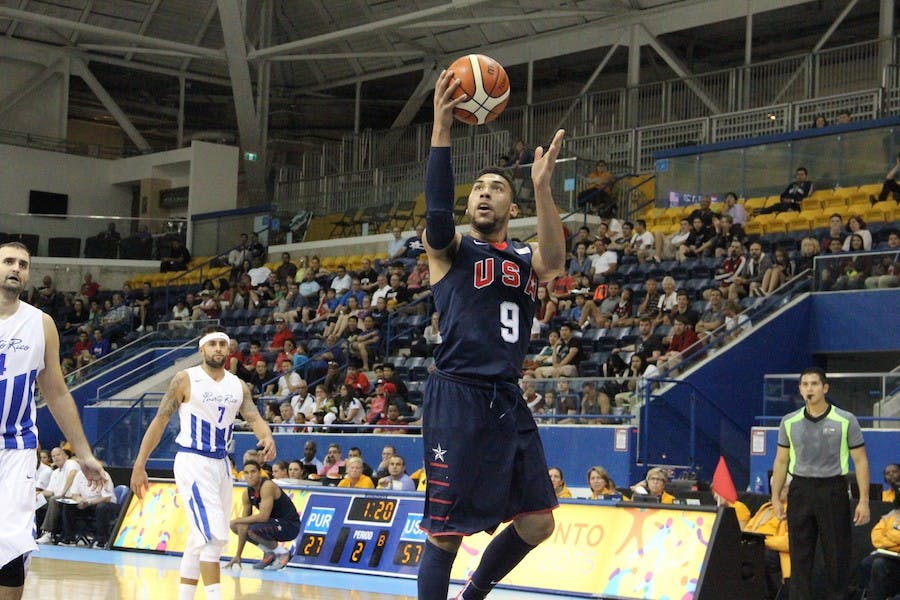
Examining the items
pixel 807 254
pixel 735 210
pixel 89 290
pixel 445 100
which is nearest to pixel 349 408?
pixel 807 254

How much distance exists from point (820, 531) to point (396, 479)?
259 inches

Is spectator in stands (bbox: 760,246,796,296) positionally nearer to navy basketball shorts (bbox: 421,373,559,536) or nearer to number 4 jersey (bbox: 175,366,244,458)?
number 4 jersey (bbox: 175,366,244,458)

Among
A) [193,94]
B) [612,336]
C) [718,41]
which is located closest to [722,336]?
[612,336]

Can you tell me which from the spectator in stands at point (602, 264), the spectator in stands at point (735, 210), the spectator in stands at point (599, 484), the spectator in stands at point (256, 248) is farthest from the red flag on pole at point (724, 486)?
the spectator in stands at point (256, 248)

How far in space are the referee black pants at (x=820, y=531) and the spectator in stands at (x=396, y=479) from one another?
20.3 feet

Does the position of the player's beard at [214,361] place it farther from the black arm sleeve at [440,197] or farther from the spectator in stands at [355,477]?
the spectator in stands at [355,477]

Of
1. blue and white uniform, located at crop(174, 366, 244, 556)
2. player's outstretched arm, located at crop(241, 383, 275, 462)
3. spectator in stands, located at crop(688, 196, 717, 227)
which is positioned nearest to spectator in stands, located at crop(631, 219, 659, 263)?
→ spectator in stands, located at crop(688, 196, 717, 227)

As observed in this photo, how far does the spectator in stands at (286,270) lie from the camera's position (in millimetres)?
28906

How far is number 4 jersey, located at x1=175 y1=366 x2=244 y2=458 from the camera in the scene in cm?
965

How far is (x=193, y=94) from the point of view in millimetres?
41844

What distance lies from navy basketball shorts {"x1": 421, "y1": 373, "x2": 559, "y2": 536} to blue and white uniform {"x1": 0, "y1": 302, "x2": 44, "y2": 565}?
1.86m

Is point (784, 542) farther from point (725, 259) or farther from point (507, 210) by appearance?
point (725, 259)

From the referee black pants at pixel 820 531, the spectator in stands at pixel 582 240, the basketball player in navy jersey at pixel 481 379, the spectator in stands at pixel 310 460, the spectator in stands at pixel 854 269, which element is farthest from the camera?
the spectator in stands at pixel 582 240

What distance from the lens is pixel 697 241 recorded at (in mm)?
21203
